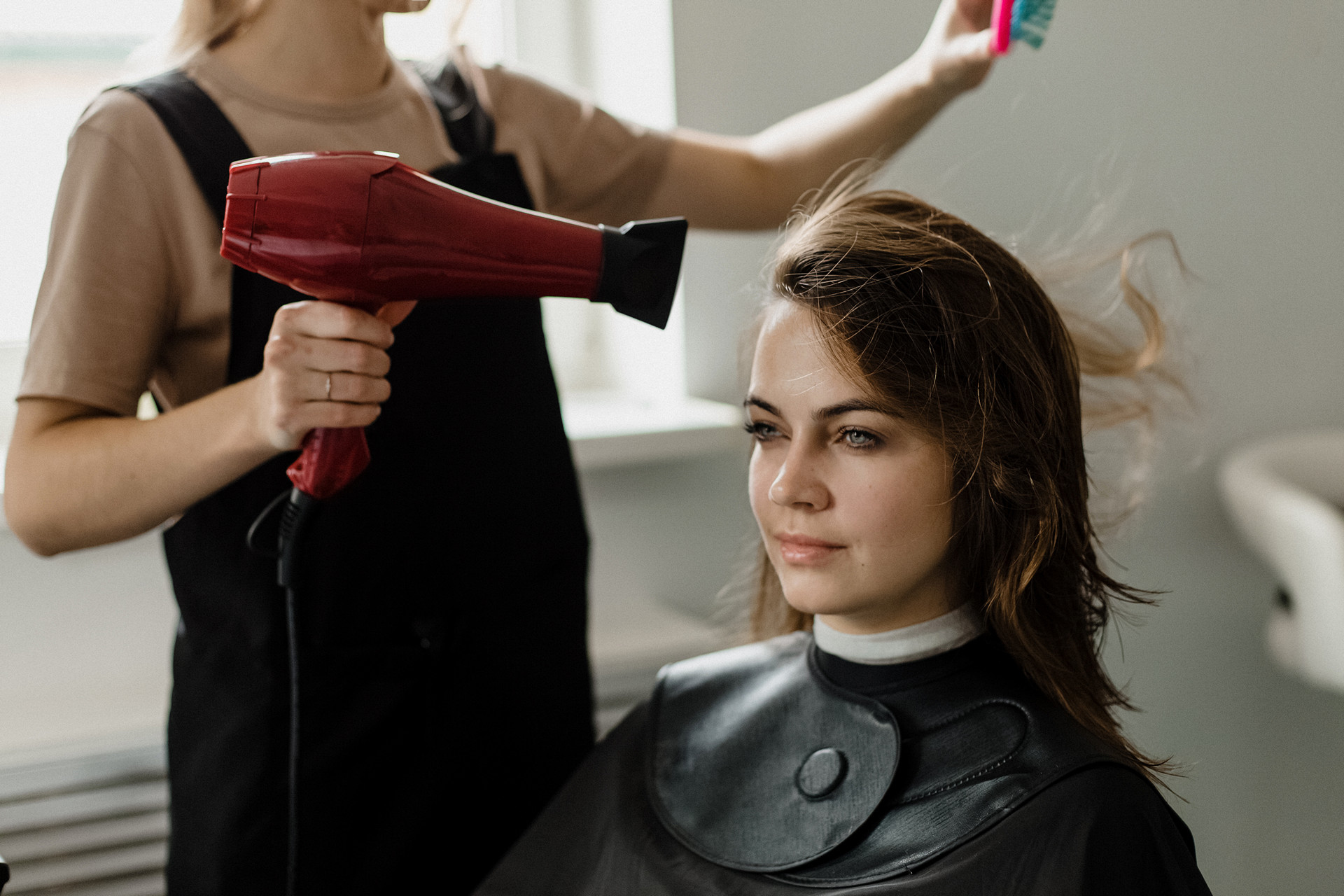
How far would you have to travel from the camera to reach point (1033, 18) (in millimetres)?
943

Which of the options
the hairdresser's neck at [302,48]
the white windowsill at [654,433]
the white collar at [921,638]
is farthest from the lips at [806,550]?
the white windowsill at [654,433]

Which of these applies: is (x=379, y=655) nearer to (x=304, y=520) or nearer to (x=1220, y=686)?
(x=304, y=520)

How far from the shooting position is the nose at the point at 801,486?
869mm

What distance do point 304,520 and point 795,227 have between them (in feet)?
1.56

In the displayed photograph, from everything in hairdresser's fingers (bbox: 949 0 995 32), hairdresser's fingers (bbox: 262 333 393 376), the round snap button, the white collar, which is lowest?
the round snap button

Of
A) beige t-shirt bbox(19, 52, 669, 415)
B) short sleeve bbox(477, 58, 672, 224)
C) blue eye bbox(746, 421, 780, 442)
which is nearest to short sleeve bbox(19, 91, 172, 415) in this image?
beige t-shirt bbox(19, 52, 669, 415)

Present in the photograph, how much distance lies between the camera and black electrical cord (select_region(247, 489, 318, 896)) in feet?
2.88

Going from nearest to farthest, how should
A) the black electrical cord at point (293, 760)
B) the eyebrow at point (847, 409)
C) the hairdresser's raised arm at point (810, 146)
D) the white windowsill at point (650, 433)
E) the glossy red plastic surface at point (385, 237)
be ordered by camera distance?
the glossy red plastic surface at point (385, 237) < the eyebrow at point (847, 409) < the black electrical cord at point (293, 760) < the hairdresser's raised arm at point (810, 146) < the white windowsill at point (650, 433)

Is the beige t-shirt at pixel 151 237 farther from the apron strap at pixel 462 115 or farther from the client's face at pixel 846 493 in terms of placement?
the client's face at pixel 846 493

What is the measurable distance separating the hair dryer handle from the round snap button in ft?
1.34

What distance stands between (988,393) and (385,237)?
0.44 m

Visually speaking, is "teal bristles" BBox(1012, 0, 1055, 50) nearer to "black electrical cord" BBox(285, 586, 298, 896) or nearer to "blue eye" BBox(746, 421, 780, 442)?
"blue eye" BBox(746, 421, 780, 442)

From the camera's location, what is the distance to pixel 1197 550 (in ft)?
3.74

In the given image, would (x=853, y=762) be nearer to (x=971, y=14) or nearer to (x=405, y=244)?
(x=405, y=244)
